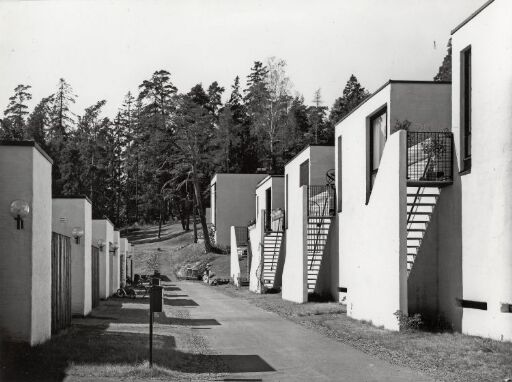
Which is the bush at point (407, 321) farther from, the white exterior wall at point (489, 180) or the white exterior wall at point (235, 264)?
the white exterior wall at point (235, 264)

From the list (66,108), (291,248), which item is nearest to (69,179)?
(66,108)

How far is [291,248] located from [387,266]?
41.2 feet

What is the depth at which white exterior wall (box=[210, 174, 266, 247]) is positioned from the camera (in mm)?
59625

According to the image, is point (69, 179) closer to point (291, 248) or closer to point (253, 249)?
point (253, 249)

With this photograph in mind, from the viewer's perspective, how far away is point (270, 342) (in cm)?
1507

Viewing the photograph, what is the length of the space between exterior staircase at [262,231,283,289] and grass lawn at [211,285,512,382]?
17.7 metres

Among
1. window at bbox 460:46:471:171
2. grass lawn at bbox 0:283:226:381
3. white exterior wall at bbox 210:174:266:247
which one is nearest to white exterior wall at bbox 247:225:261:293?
white exterior wall at bbox 210:174:266:247

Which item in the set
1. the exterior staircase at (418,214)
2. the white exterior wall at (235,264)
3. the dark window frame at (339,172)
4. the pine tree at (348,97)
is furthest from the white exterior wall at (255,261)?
the pine tree at (348,97)

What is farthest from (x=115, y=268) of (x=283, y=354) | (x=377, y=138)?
(x=283, y=354)

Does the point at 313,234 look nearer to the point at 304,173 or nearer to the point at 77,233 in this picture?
the point at 304,173

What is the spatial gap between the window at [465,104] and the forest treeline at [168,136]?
146 feet

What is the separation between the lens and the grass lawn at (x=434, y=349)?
1112 cm

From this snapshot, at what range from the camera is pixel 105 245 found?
28062 mm

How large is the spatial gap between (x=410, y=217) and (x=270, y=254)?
19.9m
